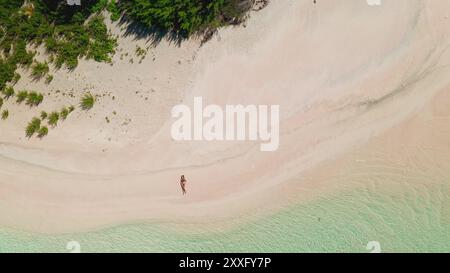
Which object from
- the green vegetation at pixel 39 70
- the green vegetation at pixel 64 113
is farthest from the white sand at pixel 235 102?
the green vegetation at pixel 39 70


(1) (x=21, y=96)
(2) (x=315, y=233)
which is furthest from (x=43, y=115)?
(2) (x=315, y=233)

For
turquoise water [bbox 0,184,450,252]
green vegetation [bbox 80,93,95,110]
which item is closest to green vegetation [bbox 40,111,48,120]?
green vegetation [bbox 80,93,95,110]

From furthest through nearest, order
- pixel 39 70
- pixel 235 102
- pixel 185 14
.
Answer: pixel 39 70 → pixel 235 102 → pixel 185 14

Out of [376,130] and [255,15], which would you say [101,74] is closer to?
[255,15]

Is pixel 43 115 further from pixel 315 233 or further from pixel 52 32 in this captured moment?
pixel 315 233

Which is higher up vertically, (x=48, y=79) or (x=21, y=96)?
(x=48, y=79)

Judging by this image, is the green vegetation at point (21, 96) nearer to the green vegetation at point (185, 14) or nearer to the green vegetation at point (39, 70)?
the green vegetation at point (39, 70)
